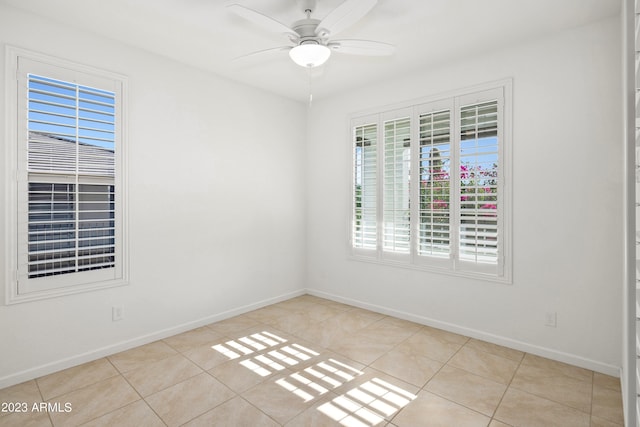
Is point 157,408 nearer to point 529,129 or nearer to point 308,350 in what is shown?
point 308,350

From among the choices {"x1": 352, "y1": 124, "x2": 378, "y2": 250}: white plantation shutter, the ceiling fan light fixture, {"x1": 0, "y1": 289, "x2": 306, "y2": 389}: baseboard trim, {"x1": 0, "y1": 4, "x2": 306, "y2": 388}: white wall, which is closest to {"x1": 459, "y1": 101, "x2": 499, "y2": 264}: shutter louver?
{"x1": 352, "y1": 124, "x2": 378, "y2": 250}: white plantation shutter

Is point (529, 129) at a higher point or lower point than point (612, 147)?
higher

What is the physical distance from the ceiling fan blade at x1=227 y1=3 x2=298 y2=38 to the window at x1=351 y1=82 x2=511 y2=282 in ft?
6.03

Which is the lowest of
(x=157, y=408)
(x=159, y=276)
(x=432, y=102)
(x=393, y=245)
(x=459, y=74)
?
(x=157, y=408)

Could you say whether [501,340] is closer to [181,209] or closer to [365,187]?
[365,187]

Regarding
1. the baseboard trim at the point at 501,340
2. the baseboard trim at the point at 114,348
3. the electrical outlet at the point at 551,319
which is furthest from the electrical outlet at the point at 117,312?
the electrical outlet at the point at 551,319

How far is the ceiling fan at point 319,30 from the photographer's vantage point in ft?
6.65

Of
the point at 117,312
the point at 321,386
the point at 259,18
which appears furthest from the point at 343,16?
the point at 117,312

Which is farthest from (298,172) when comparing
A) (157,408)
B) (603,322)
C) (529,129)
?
(603,322)

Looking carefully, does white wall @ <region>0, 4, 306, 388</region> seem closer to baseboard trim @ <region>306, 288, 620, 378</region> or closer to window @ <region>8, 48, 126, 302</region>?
window @ <region>8, 48, 126, 302</region>

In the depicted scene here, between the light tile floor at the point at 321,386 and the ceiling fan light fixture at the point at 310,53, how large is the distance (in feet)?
7.85

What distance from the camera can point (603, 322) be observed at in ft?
8.59

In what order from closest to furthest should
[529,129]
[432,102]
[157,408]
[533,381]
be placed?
[157,408] → [533,381] → [529,129] → [432,102]

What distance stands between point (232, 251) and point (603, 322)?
3497mm
